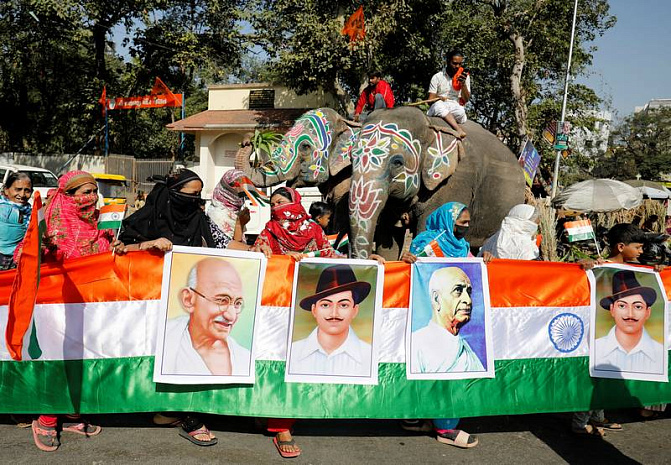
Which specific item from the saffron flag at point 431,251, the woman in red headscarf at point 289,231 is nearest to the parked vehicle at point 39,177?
the woman in red headscarf at point 289,231

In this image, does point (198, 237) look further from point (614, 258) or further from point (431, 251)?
point (614, 258)

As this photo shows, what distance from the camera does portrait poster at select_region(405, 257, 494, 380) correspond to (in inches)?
160

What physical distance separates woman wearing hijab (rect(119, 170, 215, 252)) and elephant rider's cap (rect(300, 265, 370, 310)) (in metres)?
1.01

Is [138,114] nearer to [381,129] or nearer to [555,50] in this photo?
[555,50]

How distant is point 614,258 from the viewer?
15.9 feet

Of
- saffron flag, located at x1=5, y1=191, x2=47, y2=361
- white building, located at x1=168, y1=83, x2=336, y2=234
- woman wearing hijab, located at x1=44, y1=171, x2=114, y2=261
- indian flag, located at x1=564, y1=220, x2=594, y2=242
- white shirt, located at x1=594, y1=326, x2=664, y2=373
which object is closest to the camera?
saffron flag, located at x1=5, y1=191, x2=47, y2=361

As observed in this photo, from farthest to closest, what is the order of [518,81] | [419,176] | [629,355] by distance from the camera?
[518,81], [419,176], [629,355]

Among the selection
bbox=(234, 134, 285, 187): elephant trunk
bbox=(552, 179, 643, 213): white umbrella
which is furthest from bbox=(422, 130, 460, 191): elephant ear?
bbox=(552, 179, 643, 213): white umbrella

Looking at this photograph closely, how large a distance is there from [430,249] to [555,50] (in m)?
19.2

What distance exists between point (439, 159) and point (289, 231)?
231 cm

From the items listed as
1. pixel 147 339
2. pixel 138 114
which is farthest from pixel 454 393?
pixel 138 114

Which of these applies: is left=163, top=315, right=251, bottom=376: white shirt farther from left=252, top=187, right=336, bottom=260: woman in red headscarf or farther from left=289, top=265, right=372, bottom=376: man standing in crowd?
left=252, top=187, right=336, bottom=260: woman in red headscarf

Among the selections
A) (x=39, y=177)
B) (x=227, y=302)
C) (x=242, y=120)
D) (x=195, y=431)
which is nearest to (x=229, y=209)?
(x=227, y=302)

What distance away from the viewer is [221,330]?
12.7ft
